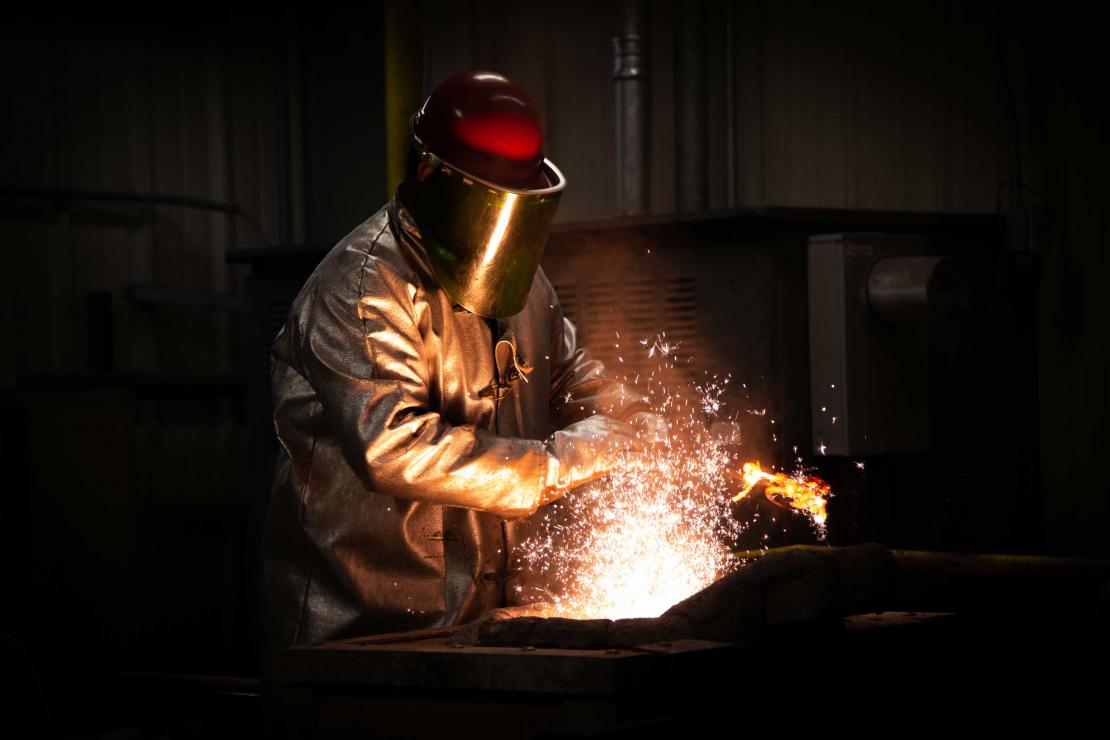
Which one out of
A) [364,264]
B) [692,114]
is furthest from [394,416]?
[692,114]

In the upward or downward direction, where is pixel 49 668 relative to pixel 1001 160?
downward

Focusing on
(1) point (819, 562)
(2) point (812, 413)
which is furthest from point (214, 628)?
(1) point (819, 562)

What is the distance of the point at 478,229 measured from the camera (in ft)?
8.21

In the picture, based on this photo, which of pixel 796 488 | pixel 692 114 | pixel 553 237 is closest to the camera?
pixel 796 488

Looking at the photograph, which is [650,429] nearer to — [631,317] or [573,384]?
[573,384]

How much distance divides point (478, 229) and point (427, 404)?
307 millimetres

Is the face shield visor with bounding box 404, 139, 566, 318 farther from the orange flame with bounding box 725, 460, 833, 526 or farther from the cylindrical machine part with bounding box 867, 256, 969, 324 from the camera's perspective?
the cylindrical machine part with bounding box 867, 256, 969, 324

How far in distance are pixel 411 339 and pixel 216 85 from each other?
4746mm

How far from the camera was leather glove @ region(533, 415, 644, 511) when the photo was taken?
243 cm

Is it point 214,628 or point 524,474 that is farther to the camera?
point 214,628

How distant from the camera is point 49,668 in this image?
15.4 feet

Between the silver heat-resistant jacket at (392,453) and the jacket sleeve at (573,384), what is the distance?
20 centimetres

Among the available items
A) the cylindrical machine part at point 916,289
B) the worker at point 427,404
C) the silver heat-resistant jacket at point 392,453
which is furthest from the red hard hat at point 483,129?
the cylindrical machine part at point 916,289

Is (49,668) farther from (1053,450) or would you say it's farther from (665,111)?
(1053,450)
